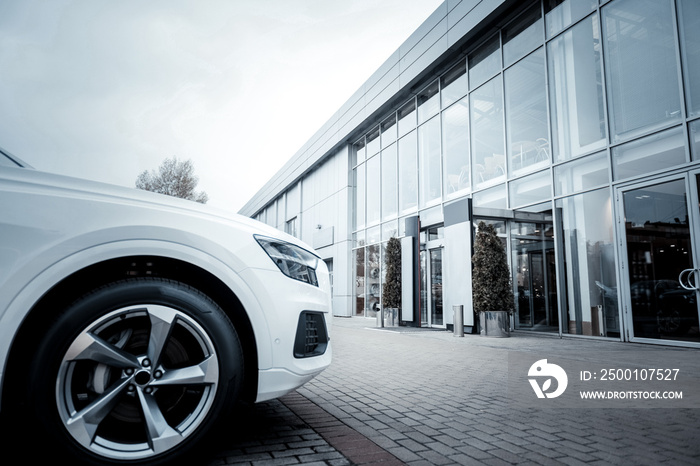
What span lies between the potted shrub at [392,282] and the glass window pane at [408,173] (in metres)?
2.07

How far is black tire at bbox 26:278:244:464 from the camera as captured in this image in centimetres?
175

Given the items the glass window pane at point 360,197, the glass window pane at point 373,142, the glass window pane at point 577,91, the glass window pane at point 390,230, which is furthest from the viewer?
the glass window pane at point 360,197

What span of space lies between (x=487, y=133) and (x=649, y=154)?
4706 millimetres

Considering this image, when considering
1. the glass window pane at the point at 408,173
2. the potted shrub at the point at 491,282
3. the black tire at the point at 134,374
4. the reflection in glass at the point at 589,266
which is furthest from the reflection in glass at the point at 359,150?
the black tire at the point at 134,374

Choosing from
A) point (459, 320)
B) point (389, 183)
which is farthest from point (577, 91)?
point (389, 183)

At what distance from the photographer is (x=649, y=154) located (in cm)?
816

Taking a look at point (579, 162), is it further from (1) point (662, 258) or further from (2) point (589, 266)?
(1) point (662, 258)

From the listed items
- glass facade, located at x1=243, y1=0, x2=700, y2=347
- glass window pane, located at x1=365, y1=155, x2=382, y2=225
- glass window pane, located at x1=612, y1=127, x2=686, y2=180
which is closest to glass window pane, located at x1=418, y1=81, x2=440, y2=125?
glass facade, located at x1=243, y1=0, x2=700, y2=347

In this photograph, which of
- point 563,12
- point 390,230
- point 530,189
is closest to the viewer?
point 563,12

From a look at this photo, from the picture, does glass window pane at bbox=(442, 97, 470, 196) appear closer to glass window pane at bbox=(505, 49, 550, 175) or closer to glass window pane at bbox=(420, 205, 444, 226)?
glass window pane at bbox=(420, 205, 444, 226)

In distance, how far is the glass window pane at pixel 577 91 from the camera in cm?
931

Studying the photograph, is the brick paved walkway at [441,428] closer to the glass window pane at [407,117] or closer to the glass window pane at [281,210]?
the glass window pane at [407,117]

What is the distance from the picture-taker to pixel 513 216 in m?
11.0

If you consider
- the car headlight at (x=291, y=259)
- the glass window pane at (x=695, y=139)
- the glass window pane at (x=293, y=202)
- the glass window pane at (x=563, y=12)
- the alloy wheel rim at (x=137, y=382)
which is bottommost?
the alloy wheel rim at (x=137, y=382)
